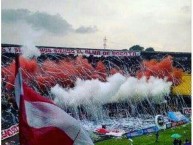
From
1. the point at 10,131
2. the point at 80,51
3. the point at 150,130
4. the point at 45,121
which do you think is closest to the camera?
the point at 45,121

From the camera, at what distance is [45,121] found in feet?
9.05

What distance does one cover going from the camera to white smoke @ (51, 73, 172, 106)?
414 centimetres

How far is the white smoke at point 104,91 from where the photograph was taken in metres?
4.14

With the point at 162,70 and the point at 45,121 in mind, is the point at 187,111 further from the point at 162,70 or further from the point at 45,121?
the point at 45,121

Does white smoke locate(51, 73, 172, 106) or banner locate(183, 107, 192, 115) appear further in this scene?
banner locate(183, 107, 192, 115)

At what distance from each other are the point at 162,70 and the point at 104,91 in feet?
2.10

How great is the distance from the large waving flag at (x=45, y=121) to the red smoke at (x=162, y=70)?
166 cm

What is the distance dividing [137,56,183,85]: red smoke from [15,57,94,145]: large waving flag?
5.44ft

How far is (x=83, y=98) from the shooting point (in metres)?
4.17

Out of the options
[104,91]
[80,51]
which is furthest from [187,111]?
[80,51]

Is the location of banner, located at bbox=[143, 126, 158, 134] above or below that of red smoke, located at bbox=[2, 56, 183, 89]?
below

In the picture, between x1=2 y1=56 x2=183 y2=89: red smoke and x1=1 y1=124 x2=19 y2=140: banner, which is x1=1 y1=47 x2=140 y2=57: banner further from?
x1=1 y1=124 x2=19 y2=140: banner

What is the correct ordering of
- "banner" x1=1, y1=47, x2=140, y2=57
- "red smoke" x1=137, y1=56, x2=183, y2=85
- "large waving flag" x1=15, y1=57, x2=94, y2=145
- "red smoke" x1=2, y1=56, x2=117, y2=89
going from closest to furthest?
"large waving flag" x1=15, y1=57, x2=94, y2=145 → "banner" x1=1, y1=47, x2=140, y2=57 → "red smoke" x1=2, y1=56, x2=117, y2=89 → "red smoke" x1=137, y1=56, x2=183, y2=85

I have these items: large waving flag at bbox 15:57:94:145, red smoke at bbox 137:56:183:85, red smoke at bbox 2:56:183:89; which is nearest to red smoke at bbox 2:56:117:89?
red smoke at bbox 2:56:183:89
